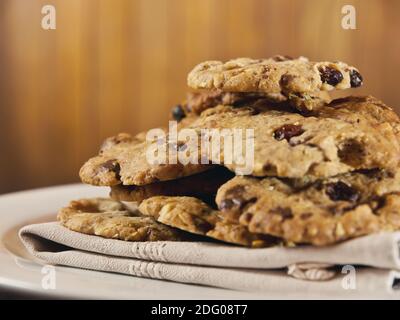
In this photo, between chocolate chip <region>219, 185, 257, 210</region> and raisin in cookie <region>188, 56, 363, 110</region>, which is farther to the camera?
raisin in cookie <region>188, 56, 363, 110</region>

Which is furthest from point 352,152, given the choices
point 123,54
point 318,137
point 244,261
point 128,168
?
point 123,54

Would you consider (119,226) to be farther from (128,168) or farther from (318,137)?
(318,137)

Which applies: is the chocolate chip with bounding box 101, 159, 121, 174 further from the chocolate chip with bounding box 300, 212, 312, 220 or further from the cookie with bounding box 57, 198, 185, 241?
the chocolate chip with bounding box 300, 212, 312, 220

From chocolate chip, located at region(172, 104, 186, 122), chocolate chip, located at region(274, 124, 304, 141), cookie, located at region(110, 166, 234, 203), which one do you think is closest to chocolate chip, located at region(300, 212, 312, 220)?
chocolate chip, located at region(274, 124, 304, 141)

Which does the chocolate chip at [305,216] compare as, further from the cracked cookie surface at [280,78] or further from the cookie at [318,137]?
the cracked cookie surface at [280,78]

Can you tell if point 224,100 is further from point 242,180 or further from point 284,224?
point 284,224

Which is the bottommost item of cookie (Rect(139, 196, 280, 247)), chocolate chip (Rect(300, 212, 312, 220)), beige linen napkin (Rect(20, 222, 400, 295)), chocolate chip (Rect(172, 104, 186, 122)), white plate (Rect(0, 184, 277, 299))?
white plate (Rect(0, 184, 277, 299))

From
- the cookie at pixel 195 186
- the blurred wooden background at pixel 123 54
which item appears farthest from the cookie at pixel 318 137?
the blurred wooden background at pixel 123 54
